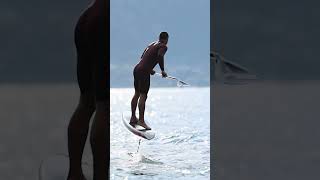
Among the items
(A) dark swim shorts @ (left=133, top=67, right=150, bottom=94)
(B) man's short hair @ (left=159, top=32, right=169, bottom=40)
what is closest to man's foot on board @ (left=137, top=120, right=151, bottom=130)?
(A) dark swim shorts @ (left=133, top=67, right=150, bottom=94)

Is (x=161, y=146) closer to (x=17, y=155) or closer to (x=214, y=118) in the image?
(x=17, y=155)

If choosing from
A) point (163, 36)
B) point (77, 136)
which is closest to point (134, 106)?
point (163, 36)

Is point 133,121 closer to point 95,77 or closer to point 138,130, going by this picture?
point 138,130

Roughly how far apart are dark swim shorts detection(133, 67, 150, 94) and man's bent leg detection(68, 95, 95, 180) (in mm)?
553

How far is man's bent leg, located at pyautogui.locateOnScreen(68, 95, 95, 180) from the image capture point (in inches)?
64.7

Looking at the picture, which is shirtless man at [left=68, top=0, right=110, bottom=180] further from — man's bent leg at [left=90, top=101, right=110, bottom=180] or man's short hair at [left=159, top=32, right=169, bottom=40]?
man's short hair at [left=159, top=32, right=169, bottom=40]

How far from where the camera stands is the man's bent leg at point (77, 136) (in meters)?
1.64

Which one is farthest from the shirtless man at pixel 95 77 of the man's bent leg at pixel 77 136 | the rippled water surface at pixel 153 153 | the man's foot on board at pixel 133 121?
the man's foot on board at pixel 133 121

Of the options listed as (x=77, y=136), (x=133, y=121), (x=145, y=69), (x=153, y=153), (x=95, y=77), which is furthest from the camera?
(x=153, y=153)

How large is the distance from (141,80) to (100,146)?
0.63m

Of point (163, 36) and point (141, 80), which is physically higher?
point (163, 36)

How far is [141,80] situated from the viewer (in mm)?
2191

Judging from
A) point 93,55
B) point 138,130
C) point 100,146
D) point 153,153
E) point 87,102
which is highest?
point 93,55

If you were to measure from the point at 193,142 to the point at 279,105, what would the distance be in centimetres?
117
